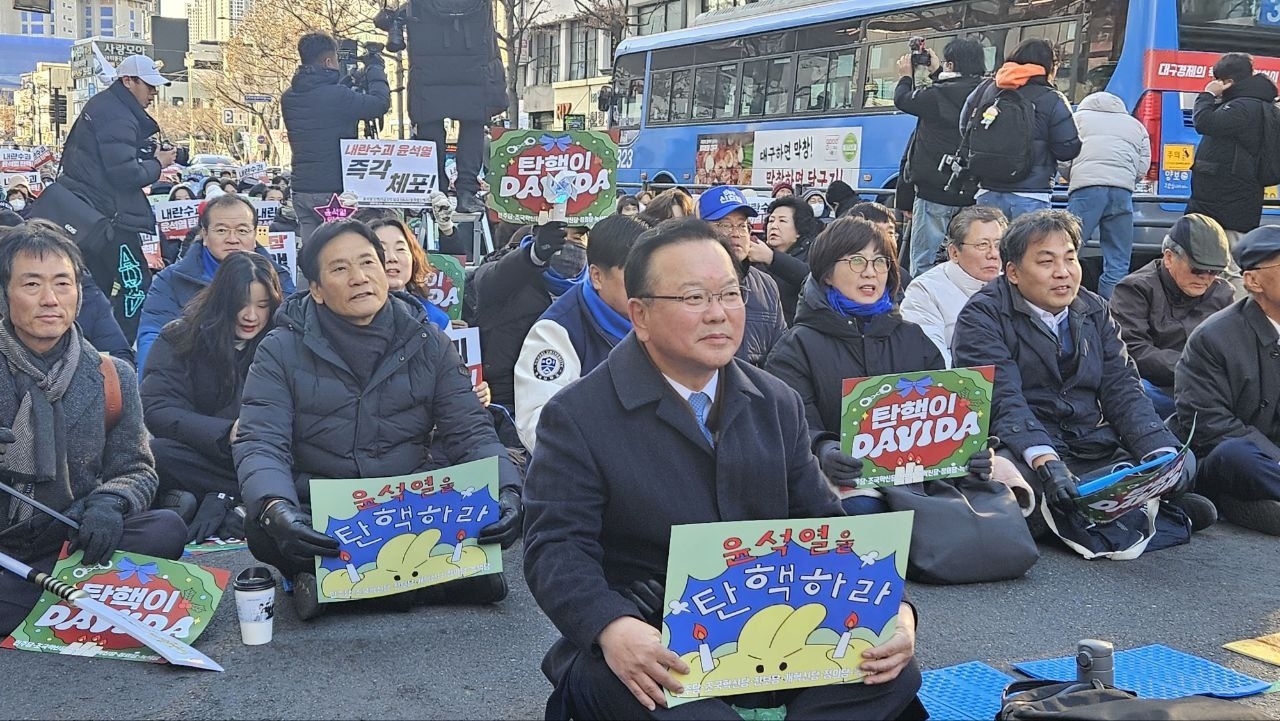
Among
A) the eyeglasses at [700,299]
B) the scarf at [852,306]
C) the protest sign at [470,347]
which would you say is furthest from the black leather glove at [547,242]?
the eyeglasses at [700,299]

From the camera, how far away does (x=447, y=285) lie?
23.2 ft

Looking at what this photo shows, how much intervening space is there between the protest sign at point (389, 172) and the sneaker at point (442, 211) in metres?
0.06

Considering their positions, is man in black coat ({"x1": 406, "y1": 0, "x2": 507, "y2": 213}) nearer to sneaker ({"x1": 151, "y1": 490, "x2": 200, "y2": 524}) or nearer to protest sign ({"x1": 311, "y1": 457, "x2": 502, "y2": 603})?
sneaker ({"x1": 151, "y1": 490, "x2": 200, "y2": 524})

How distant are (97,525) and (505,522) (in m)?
1.31

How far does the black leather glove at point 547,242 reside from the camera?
20.5ft

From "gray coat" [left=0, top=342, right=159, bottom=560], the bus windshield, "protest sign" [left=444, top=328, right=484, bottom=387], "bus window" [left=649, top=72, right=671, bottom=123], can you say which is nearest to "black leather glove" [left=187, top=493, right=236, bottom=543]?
"gray coat" [left=0, top=342, right=159, bottom=560]

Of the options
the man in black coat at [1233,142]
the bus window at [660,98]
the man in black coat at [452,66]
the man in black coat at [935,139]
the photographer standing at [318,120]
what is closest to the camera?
the photographer standing at [318,120]

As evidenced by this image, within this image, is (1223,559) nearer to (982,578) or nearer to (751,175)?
(982,578)

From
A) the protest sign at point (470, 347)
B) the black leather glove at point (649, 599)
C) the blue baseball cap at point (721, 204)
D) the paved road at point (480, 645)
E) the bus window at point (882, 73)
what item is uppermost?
the bus window at point (882, 73)

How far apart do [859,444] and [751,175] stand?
13.4 m

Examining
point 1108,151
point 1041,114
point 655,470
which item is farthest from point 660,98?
point 655,470

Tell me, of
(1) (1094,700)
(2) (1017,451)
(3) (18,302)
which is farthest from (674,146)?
(1) (1094,700)

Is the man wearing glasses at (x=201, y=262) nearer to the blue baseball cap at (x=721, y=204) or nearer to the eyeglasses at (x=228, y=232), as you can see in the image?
the eyeglasses at (x=228, y=232)

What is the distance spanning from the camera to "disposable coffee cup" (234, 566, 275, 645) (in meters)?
4.18
